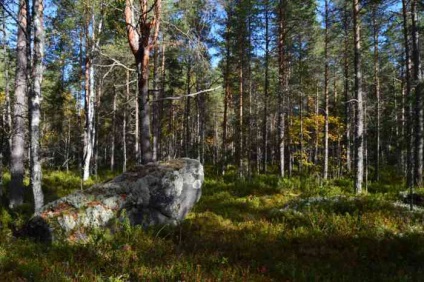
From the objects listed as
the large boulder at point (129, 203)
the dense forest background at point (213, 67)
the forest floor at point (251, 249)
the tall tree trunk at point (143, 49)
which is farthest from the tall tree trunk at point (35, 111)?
the tall tree trunk at point (143, 49)

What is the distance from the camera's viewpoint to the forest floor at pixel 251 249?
582 cm

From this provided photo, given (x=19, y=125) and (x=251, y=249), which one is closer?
(x=251, y=249)

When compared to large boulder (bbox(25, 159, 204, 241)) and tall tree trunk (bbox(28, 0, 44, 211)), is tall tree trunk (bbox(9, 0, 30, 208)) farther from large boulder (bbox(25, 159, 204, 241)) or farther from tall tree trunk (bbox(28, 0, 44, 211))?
large boulder (bbox(25, 159, 204, 241))

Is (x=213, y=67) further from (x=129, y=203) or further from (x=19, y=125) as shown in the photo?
(x=129, y=203)

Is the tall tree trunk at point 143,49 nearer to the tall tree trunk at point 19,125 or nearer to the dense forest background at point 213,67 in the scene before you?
the dense forest background at point 213,67

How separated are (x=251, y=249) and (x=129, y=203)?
3.33m

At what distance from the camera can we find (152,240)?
7609mm

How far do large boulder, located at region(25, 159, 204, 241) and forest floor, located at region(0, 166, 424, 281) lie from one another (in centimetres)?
41

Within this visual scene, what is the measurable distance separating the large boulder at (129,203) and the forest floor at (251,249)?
0.41 meters

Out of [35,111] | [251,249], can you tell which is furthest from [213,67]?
[251,249]

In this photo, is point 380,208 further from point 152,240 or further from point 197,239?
point 152,240

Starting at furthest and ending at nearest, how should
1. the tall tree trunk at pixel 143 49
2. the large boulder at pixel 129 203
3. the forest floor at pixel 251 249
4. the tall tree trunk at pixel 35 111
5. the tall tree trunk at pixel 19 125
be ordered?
the tall tree trunk at pixel 19 125, the tall tree trunk at pixel 143 49, the tall tree trunk at pixel 35 111, the large boulder at pixel 129 203, the forest floor at pixel 251 249

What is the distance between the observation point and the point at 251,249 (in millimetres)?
7543

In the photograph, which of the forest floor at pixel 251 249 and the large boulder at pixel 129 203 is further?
the large boulder at pixel 129 203
